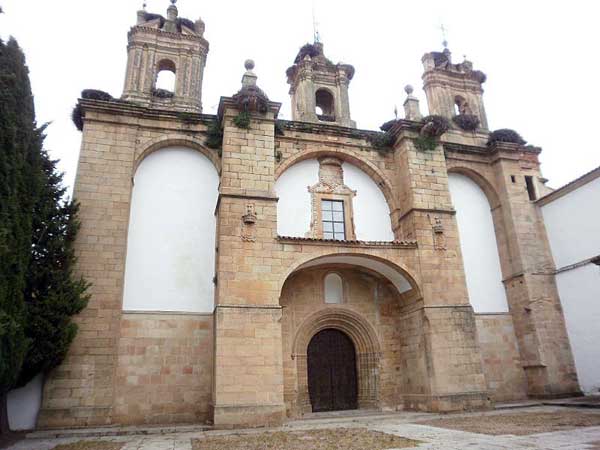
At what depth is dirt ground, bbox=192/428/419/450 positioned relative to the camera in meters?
6.53

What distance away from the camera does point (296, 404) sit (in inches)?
423

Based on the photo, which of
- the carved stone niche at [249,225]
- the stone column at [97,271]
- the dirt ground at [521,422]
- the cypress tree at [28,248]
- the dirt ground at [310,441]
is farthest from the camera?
the carved stone niche at [249,225]

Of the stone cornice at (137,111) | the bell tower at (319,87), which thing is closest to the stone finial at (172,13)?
the bell tower at (319,87)

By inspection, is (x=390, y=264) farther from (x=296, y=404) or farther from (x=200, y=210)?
(x=200, y=210)

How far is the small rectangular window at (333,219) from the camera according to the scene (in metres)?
12.4

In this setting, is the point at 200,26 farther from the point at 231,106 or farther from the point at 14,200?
the point at 14,200

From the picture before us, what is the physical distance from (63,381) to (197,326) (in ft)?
9.52

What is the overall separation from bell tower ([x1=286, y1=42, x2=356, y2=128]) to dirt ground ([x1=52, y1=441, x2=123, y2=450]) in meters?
10.2

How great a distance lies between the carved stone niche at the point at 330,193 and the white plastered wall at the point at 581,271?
630cm

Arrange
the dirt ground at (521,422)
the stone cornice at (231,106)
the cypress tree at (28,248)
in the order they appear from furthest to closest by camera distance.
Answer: the stone cornice at (231,106)
the cypress tree at (28,248)
the dirt ground at (521,422)

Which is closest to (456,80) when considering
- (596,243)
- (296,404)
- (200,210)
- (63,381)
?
(596,243)

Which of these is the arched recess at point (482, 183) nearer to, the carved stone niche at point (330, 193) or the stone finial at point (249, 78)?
the carved stone niche at point (330, 193)

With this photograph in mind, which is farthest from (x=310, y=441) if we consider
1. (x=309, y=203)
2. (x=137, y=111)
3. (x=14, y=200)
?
(x=137, y=111)

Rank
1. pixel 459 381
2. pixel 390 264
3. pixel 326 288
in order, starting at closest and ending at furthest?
pixel 459 381 → pixel 390 264 → pixel 326 288
